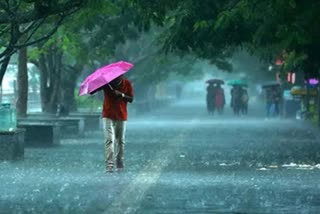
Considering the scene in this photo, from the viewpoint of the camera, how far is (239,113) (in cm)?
6019

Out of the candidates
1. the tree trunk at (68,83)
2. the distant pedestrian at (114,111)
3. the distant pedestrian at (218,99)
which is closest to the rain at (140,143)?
the distant pedestrian at (114,111)

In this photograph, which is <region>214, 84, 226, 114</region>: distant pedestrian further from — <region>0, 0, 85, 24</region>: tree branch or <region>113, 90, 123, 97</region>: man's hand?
<region>0, 0, 85, 24</region>: tree branch

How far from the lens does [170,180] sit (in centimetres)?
1547

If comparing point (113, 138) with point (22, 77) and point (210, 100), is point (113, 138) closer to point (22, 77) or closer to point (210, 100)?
point (22, 77)

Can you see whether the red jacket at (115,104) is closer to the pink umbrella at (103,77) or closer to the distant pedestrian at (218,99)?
the pink umbrella at (103,77)

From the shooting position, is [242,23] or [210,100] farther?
[210,100]

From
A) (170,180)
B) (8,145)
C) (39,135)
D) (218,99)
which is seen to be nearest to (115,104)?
(170,180)

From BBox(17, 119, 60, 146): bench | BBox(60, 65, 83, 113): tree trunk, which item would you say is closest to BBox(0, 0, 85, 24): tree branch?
BBox(17, 119, 60, 146): bench

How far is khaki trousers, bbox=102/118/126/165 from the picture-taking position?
56.5 ft

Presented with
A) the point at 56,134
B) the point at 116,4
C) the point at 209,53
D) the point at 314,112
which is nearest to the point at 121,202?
the point at 56,134

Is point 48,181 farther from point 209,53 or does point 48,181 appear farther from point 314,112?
point 314,112

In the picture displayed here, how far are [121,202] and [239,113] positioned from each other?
48182 mm

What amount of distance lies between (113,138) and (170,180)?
2.29 meters

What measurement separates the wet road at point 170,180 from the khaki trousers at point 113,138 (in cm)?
38
